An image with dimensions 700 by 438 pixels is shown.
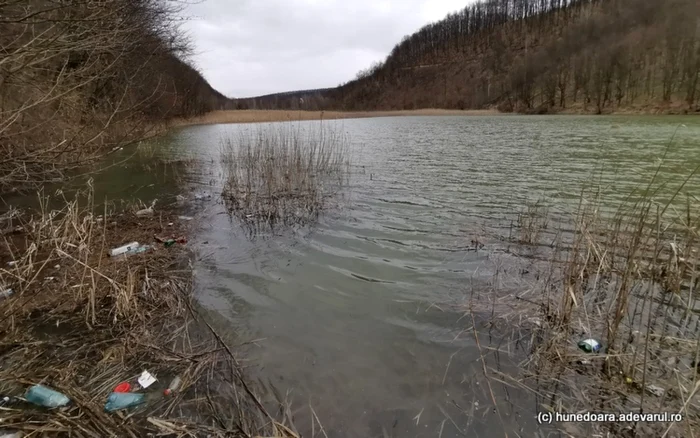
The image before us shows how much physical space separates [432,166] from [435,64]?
364ft

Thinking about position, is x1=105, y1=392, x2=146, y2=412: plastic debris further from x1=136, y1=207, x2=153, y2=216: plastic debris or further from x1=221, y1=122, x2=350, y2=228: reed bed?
x1=136, y1=207, x2=153, y2=216: plastic debris

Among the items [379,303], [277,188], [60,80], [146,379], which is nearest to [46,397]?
[146,379]

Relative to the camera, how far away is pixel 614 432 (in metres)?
2.25

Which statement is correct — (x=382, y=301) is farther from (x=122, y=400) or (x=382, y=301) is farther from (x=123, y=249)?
(x=123, y=249)

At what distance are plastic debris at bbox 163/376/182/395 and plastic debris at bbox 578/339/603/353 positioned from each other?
333 cm

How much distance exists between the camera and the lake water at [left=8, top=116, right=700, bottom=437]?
2592 millimetres

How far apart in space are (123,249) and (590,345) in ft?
19.3

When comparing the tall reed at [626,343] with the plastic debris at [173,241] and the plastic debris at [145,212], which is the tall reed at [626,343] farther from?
the plastic debris at [145,212]

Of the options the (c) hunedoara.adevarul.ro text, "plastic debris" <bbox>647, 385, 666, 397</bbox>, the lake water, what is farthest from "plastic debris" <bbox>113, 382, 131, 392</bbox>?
"plastic debris" <bbox>647, 385, 666, 397</bbox>

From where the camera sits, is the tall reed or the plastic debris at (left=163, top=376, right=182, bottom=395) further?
the plastic debris at (left=163, top=376, right=182, bottom=395)

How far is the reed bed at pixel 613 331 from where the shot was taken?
2.44 metres

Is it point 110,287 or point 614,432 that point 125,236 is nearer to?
point 110,287

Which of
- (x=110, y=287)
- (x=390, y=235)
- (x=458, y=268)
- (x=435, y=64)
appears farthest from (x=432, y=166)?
(x=435, y=64)

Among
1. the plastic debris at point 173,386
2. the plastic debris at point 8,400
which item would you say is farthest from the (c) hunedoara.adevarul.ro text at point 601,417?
the plastic debris at point 8,400
